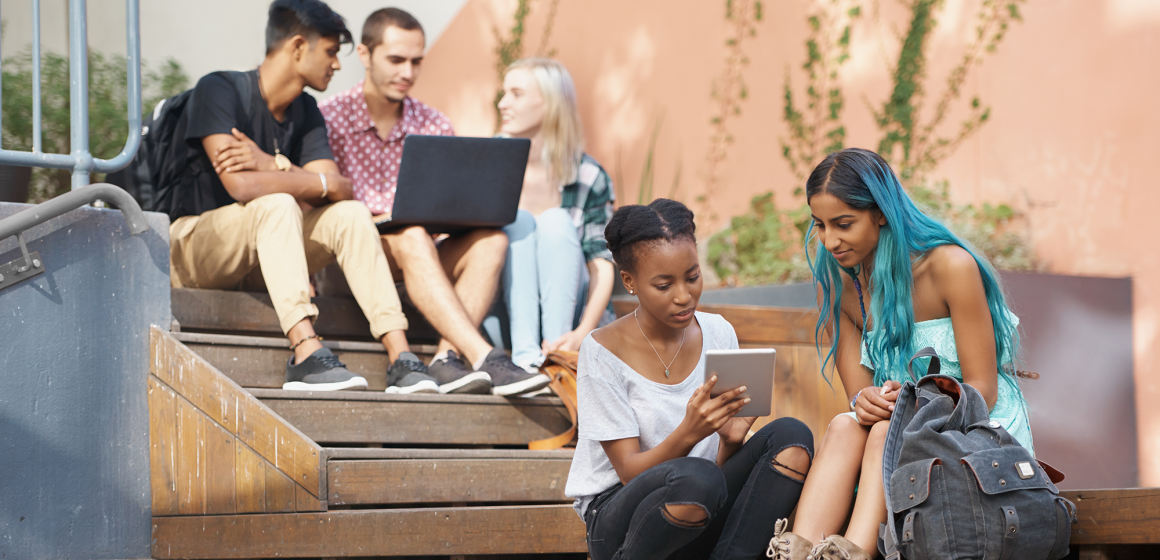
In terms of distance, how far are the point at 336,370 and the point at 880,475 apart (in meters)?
1.65

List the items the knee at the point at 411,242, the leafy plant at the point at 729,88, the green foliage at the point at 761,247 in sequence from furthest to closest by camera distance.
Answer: the leafy plant at the point at 729,88, the green foliage at the point at 761,247, the knee at the point at 411,242

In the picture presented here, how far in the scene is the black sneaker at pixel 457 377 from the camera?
122 inches

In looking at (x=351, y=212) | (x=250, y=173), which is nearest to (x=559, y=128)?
(x=351, y=212)

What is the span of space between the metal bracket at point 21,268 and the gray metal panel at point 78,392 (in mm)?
19

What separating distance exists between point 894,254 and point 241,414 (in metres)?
1.69

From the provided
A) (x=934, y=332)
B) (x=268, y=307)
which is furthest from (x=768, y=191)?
(x=934, y=332)

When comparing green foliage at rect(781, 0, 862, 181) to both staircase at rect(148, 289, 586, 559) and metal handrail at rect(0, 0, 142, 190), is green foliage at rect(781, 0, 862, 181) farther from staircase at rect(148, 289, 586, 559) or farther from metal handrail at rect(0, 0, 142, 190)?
metal handrail at rect(0, 0, 142, 190)

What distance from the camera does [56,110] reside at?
5664mm

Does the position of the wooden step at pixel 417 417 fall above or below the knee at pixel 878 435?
below

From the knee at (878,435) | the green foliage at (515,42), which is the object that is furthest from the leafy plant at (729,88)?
the knee at (878,435)

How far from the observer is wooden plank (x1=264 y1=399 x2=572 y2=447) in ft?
9.45

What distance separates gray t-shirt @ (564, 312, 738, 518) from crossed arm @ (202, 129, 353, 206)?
1481 millimetres

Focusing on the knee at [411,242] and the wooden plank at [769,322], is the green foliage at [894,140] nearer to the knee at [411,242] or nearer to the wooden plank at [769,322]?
the wooden plank at [769,322]

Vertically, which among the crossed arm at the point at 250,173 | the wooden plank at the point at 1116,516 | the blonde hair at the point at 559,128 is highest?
the blonde hair at the point at 559,128
